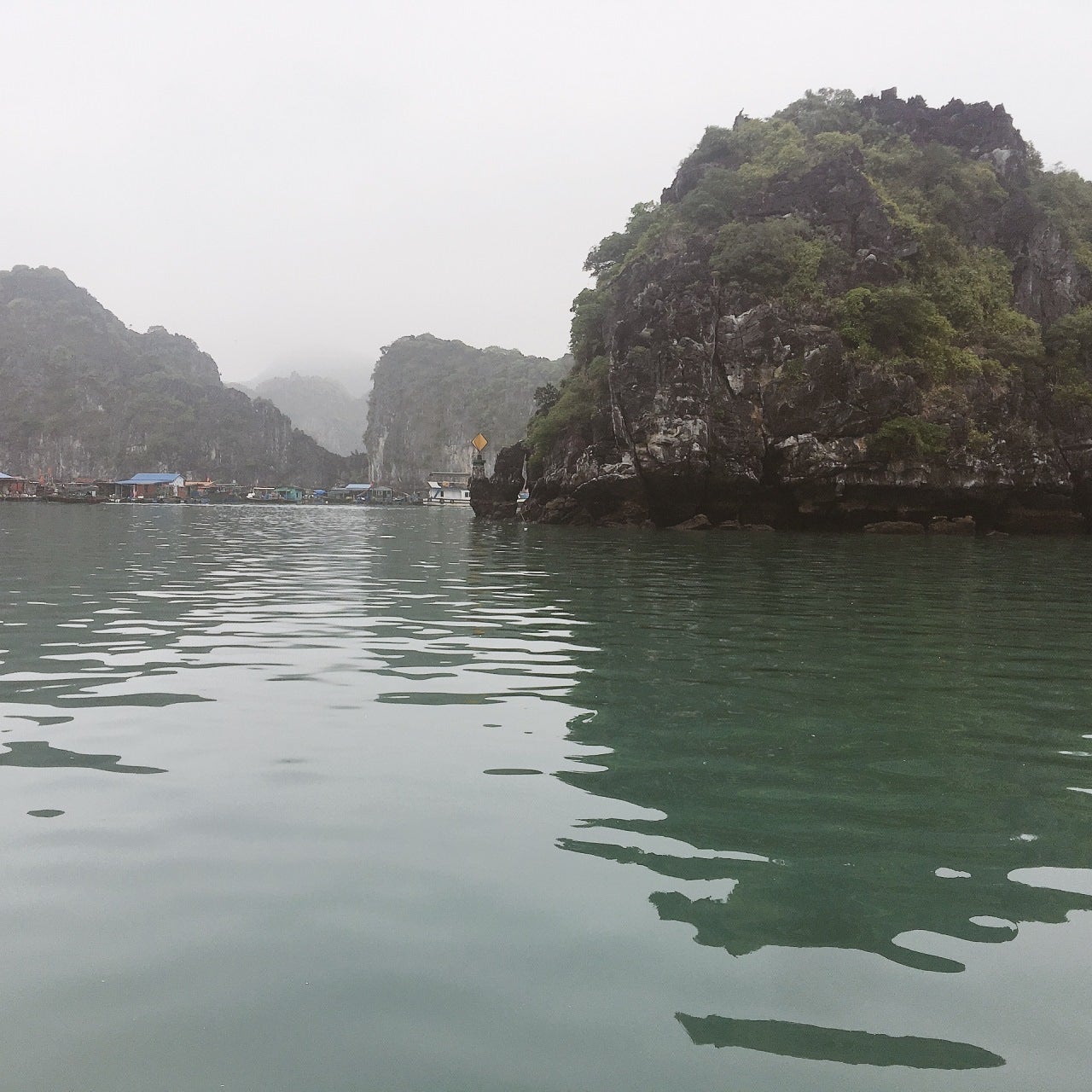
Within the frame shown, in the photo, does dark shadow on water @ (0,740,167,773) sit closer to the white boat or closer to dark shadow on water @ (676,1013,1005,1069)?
dark shadow on water @ (676,1013,1005,1069)

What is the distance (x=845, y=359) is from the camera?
34562 millimetres

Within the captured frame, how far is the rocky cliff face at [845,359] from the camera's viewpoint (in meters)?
33.8

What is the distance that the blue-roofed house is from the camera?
342 ft

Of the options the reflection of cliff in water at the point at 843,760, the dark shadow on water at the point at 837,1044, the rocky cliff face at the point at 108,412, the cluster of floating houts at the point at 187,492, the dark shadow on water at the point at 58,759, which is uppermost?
the rocky cliff face at the point at 108,412

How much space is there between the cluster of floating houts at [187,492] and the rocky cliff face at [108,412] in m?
8.88

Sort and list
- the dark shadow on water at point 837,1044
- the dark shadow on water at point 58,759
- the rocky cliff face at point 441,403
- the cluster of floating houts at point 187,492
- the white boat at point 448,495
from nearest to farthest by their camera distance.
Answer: the dark shadow on water at point 837,1044 → the dark shadow on water at point 58,759 → the cluster of floating houts at point 187,492 → the white boat at point 448,495 → the rocky cliff face at point 441,403

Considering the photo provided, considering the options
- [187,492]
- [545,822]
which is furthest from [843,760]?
[187,492]

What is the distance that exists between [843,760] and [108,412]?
523ft

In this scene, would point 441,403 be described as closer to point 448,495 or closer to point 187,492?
point 448,495

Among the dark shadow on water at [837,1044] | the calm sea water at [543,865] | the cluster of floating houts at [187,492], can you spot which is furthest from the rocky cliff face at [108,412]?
the dark shadow on water at [837,1044]

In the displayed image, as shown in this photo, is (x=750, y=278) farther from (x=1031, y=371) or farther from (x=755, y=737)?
(x=755, y=737)

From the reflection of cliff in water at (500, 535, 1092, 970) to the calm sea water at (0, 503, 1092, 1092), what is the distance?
0.03 meters

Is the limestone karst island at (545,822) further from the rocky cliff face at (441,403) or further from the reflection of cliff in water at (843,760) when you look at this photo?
the rocky cliff face at (441,403)

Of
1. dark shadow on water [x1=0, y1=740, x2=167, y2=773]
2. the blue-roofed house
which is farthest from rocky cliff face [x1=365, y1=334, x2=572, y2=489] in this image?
dark shadow on water [x1=0, y1=740, x2=167, y2=773]
